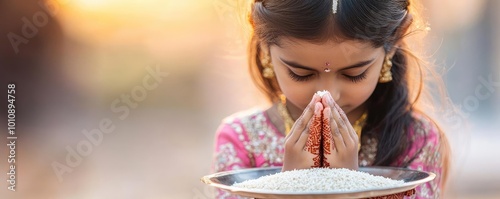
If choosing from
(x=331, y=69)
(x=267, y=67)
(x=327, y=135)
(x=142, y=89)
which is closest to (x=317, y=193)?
(x=327, y=135)

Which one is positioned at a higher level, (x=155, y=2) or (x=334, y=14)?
(x=155, y=2)

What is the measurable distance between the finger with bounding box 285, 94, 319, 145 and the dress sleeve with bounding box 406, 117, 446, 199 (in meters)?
0.57

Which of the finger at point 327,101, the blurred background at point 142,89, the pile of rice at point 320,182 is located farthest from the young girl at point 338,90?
the blurred background at point 142,89

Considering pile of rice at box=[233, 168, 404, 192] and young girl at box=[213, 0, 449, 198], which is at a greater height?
young girl at box=[213, 0, 449, 198]

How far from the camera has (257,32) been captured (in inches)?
85.7

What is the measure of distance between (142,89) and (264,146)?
236cm

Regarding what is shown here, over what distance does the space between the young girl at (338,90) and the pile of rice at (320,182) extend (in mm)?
119

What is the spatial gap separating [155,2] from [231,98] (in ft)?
2.62

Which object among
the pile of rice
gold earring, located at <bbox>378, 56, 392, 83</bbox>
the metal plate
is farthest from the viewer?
gold earring, located at <bbox>378, 56, 392, 83</bbox>

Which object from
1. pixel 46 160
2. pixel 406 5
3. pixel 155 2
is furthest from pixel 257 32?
pixel 155 2

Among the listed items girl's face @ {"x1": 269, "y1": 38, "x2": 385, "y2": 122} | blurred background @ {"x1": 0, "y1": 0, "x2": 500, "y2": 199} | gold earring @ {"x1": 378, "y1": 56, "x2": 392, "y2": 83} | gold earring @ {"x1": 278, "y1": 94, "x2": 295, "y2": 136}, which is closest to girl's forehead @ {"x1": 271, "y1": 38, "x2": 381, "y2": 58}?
girl's face @ {"x1": 269, "y1": 38, "x2": 385, "y2": 122}

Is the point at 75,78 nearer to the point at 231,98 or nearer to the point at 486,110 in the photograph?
the point at 231,98

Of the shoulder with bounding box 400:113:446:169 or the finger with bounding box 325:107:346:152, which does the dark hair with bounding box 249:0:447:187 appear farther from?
the finger with bounding box 325:107:346:152

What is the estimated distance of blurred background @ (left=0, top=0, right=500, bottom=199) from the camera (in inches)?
154
